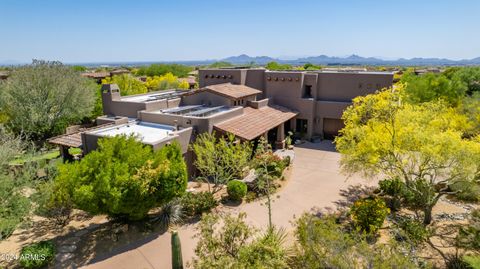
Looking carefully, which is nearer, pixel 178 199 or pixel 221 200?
pixel 178 199

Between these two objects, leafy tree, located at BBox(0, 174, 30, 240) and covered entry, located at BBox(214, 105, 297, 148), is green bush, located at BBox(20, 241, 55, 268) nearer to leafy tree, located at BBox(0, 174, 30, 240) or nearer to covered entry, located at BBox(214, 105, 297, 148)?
leafy tree, located at BBox(0, 174, 30, 240)

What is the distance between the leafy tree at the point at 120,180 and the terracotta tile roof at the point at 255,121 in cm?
998

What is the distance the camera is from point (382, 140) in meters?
17.6

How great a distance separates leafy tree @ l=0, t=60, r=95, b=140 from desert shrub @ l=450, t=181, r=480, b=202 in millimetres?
41261

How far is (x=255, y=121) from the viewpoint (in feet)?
102

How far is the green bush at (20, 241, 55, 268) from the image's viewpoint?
14.5 m

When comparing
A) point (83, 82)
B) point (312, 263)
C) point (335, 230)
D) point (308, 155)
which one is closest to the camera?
point (312, 263)

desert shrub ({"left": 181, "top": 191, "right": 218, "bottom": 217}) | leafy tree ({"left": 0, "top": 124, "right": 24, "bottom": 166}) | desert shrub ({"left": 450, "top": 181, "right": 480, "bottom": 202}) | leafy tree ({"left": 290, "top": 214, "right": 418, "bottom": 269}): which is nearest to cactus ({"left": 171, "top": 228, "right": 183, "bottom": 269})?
leafy tree ({"left": 290, "top": 214, "right": 418, "bottom": 269})

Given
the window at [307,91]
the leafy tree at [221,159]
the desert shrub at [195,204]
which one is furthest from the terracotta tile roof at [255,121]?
the desert shrub at [195,204]

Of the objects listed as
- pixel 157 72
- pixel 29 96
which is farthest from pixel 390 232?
pixel 157 72

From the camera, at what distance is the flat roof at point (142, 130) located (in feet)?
82.5

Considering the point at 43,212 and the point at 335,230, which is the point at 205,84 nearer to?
the point at 43,212

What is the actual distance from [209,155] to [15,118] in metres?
28.5

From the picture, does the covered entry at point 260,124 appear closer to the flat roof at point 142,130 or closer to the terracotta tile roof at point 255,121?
the terracotta tile roof at point 255,121
